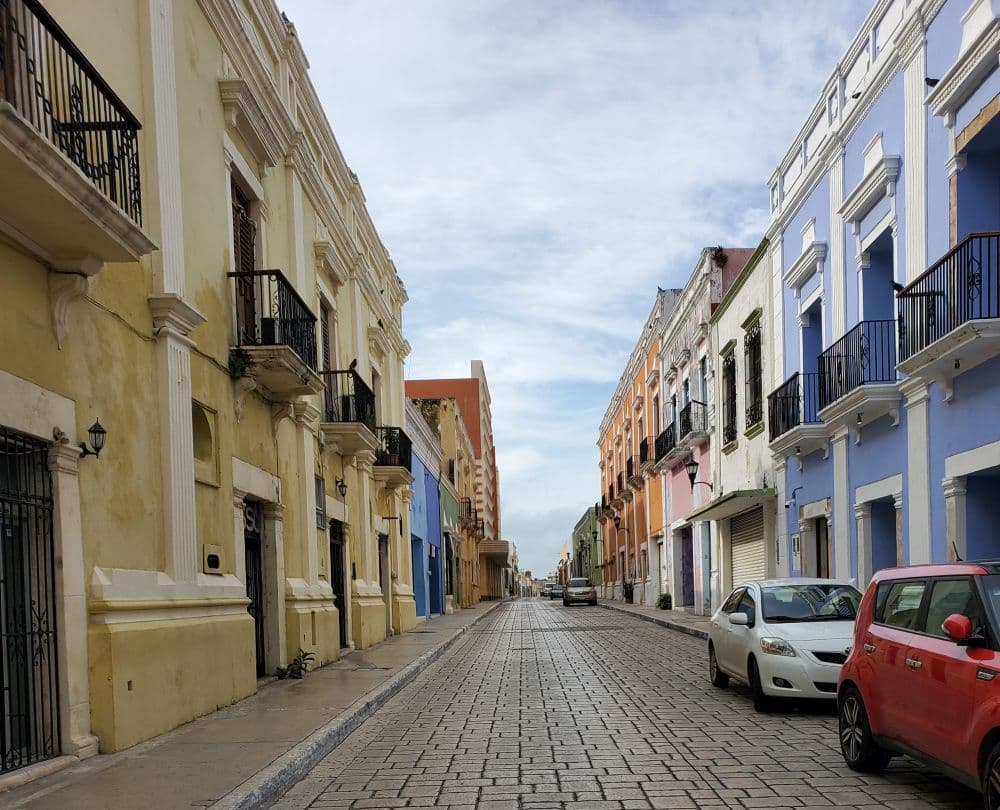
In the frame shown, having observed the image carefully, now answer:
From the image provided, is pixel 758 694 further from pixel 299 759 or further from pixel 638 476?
pixel 638 476

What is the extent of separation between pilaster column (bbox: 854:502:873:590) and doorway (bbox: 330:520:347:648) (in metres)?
8.99

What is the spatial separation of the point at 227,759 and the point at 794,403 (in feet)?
44.3

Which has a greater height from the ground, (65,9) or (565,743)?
(65,9)

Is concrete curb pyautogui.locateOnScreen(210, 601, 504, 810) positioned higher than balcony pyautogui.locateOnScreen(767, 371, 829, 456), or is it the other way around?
balcony pyautogui.locateOnScreen(767, 371, 829, 456)

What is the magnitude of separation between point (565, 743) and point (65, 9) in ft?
24.3

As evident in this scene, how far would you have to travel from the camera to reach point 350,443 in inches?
728

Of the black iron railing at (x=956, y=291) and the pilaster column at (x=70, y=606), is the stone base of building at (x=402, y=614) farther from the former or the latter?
the pilaster column at (x=70, y=606)

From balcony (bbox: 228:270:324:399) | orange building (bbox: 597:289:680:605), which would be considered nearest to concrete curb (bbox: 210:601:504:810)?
balcony (bbox: 228:270:324:399)

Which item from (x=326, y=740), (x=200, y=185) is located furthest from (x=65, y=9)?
(x=326, y=740)

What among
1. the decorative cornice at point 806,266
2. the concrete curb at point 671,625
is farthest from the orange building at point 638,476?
the decorative cornice at point 806,266

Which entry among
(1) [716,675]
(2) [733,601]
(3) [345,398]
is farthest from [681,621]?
(2) [733,601]

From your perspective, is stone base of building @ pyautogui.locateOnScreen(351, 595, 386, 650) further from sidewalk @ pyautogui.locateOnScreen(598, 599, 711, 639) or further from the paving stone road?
sidewalk @ pyautogui.locateOnScreen(598, 599, 711, 639)

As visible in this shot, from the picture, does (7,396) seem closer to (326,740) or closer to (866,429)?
(326,740)

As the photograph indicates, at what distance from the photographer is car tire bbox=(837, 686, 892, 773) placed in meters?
6.97
